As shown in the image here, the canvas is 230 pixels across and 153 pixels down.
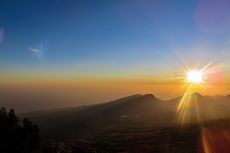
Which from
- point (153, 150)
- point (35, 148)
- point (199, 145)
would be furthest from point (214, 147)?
point (35, 148)

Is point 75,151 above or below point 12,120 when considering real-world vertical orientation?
below

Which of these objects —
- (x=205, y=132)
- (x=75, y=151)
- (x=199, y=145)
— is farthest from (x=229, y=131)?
(x=75, y=151)

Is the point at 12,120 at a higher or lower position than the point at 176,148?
higher

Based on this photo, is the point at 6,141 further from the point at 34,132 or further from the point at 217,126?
the point at 217,126

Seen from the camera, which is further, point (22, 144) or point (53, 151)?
point (53, 151)

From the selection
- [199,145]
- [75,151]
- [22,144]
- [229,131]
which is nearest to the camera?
[22,144]

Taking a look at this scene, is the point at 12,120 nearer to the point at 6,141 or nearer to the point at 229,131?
the point at 6,141

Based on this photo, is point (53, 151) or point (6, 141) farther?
point (53, 151)

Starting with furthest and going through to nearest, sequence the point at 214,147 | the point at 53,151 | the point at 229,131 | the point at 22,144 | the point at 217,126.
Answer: the point at 217,126
the point at 229,131
the point at 214,147
the point at 53,151
the point at 22,144

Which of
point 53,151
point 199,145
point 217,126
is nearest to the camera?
point 53,151
